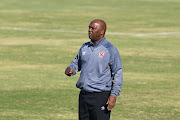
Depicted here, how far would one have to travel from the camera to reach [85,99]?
7.45 m

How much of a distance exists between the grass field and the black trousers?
350 cm

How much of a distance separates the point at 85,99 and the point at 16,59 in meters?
12.5

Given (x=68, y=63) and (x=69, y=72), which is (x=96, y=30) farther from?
(x=68, y=63)

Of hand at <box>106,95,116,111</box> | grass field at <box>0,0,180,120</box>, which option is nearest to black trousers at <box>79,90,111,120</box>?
hand at <box>106,95,116,111</box>

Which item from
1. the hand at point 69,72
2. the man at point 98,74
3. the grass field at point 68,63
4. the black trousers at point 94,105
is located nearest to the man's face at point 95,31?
the man at point 98,74

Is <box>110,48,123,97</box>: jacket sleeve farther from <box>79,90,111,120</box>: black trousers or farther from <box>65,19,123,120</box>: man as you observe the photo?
<box>79,90,111,120</box>: black trousers

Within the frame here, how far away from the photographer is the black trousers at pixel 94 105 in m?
7.43

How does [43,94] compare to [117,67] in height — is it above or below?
below

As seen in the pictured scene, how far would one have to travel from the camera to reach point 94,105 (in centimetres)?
742

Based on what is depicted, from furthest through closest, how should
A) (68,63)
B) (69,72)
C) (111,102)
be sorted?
(68,63)
(69,72)
(111,102)

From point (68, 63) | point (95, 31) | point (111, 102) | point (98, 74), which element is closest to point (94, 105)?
point (111, 102)

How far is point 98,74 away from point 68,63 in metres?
11.6

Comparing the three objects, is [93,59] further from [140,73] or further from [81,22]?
[81,22]

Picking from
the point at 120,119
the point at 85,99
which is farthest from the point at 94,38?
the point at 120,119
